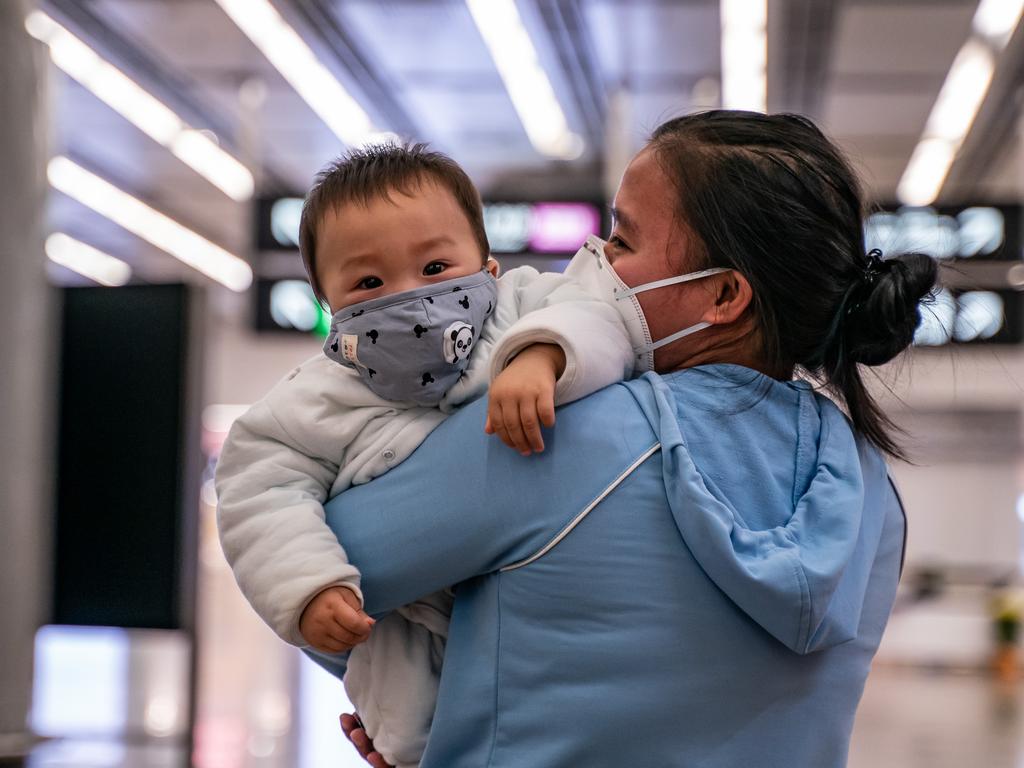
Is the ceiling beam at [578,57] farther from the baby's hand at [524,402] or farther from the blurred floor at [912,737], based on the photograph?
the baby's hand at [524,402]

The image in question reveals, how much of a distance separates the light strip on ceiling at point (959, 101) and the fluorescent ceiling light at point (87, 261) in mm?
10099

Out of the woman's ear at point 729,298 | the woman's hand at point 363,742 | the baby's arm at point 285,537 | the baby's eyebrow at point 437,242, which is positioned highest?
the baby's eyebrow at point 437,242

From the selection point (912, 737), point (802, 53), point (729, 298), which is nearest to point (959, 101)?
point (802, 53)

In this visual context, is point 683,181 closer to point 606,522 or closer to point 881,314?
point 881,314

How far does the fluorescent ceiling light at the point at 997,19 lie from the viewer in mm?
7568

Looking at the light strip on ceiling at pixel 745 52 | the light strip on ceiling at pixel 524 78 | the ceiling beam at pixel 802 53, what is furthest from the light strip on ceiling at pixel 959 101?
the light strip on ceiling at pixel 524 78

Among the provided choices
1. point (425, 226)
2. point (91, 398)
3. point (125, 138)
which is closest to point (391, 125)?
point (125, 138)

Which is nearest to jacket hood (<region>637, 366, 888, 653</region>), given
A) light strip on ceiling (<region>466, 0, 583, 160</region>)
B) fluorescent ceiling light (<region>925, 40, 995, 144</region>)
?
light strip on ceiling (<region>466, 0, 583, 160</region>)

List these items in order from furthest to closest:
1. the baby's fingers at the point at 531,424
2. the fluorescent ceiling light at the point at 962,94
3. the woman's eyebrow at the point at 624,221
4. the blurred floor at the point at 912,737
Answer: the fluorescent ceiling light at the point at 962,94 < the blurred floor at the point at 912,737 < the woman's eyebrow at the point at 624,221 < the baby's fingers at the point at 531,424

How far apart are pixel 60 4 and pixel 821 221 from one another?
26.8 ft

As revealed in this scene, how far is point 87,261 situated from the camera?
17.2 meters

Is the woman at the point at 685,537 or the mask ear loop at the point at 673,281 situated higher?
the mask ear loop at the point at 673,281

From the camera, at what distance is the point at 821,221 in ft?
3.95

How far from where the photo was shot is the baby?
1.09 m
